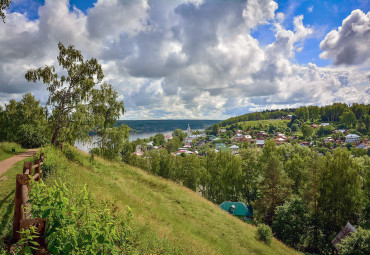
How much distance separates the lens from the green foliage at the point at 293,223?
73.9 ft

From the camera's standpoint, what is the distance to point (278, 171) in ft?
90.2

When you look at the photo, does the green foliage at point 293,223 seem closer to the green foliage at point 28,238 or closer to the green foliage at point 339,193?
the green foliage at point 339,193

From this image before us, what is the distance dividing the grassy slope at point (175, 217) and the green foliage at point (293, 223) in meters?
10.9

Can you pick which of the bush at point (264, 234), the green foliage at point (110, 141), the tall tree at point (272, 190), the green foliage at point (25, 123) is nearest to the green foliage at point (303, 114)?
the tall tree at point (272, 190)

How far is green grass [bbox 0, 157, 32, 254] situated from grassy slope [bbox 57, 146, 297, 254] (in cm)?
199

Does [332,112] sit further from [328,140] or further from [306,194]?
[306,194]

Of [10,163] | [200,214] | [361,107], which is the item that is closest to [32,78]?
[10,163]

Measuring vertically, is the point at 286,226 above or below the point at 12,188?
below

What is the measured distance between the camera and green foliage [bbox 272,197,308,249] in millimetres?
22516

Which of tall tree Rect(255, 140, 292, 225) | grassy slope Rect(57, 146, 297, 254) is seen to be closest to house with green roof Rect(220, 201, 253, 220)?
tall tree Rect(255, 140, 292, 225)

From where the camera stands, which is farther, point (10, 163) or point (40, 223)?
point (10, 163)

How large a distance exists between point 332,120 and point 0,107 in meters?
183

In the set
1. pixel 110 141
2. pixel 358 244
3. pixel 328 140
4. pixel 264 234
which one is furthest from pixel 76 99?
pixel 328 140

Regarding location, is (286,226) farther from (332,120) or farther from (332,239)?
(332,120)
